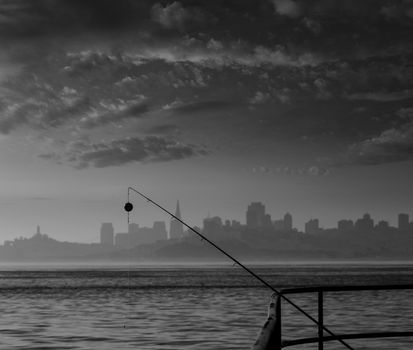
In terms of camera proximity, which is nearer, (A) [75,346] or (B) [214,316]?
(A) [75,346]

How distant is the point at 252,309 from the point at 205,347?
73.3 ft

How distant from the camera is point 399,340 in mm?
26109

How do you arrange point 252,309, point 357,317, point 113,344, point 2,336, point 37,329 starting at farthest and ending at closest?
point 252,309
point 357,317
point 37,329
point 2,336
point 113,344

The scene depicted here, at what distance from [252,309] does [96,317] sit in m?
11.4

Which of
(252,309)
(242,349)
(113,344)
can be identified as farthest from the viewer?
(252,309)

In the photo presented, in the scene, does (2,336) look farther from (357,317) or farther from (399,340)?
(357,317)

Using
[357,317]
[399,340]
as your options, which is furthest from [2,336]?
[357,317]

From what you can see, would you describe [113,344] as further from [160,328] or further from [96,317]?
[96,317]

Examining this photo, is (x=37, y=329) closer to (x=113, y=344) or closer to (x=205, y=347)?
(x=113, y=344)

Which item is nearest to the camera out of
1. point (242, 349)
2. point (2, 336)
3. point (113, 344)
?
point (242, 349)

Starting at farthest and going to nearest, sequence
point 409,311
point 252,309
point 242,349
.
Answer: point 252,309, point 409,311, point 242,349

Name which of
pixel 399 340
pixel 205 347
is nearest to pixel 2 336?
pixel 205 347

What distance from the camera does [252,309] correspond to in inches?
1793

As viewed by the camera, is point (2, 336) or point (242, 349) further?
point (2, 336)
